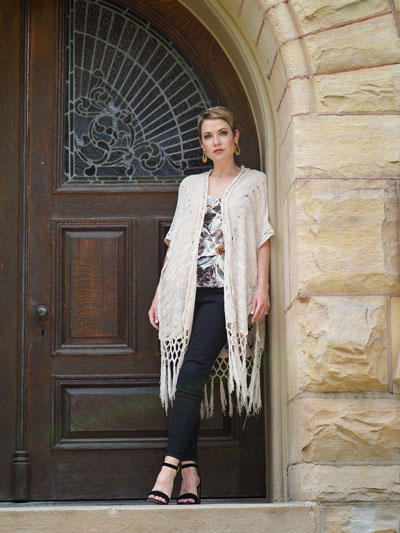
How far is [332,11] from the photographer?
4.56 meters

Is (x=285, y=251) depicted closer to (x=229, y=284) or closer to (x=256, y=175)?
(x=229, y=284)

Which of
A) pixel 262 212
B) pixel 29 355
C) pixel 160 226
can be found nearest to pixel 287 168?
pixel 262 212

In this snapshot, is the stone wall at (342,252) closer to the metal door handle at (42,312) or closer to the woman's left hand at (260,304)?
the woman's left hand at (260,304)

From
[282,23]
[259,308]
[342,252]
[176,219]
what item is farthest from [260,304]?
[282,23]

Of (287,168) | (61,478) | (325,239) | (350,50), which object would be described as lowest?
(61,478)

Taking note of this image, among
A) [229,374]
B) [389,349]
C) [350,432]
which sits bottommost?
[350,432]

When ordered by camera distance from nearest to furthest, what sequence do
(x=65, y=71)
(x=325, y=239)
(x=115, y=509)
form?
(x=115, y=509)
(x=325, y=239)
(x=65, y=71)

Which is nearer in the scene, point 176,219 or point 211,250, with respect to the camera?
point 211,250

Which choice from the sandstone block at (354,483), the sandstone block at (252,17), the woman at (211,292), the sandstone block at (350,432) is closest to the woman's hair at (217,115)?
the woman at (211,292)

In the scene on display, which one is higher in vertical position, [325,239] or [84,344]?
[325,239]

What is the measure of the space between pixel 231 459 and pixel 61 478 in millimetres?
914

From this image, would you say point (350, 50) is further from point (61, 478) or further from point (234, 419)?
point (61, 478)

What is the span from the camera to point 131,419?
519cm

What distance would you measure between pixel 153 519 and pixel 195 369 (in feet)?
2.72
